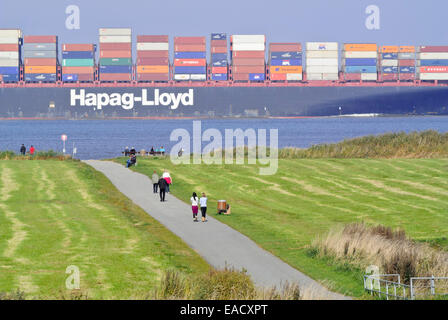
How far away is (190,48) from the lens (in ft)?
529

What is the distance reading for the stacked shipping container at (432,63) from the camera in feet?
558

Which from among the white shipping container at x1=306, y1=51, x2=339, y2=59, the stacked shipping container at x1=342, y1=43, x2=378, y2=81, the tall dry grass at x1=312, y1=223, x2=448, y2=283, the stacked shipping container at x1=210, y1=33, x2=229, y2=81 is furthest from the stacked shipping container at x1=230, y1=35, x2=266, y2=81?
the tall dry grass at x1=312, y1=223, x2=448, y2=283

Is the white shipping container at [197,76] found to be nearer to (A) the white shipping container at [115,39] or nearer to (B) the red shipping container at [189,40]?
(B) the red shipping container at [189,40]

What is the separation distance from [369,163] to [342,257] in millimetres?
26375

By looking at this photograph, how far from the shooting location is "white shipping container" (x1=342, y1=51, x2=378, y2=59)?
166 meters

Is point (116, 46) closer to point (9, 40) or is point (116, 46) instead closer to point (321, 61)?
point (9, 40)

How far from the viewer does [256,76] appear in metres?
165

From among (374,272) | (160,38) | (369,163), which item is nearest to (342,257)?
(374,272)

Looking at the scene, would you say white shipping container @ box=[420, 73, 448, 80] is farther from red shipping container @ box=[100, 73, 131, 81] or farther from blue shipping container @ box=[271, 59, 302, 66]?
red shipping container @ box=[100, 73, 131, 81]

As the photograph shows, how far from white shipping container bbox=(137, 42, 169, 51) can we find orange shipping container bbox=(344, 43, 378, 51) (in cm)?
4053

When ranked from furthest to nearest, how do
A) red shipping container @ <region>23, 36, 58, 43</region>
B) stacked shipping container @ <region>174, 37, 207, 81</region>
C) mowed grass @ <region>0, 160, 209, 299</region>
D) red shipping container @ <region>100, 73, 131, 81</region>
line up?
red shipping container @ <region>100, 73, 131, 81</region>
stacked shipping container @ <region>174, 37, 207, 81</region>
red shipping container @ <region>23, 36, 58, 43</region>
mowed grass @ <region>0, 160, 209, 299</region>

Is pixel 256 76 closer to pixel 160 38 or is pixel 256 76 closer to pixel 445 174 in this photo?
pixel 160 38

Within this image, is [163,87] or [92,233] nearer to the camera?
[92,233]

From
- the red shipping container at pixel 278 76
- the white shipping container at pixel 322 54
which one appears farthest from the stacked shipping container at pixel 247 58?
the white shipping container at pixel 322 54
